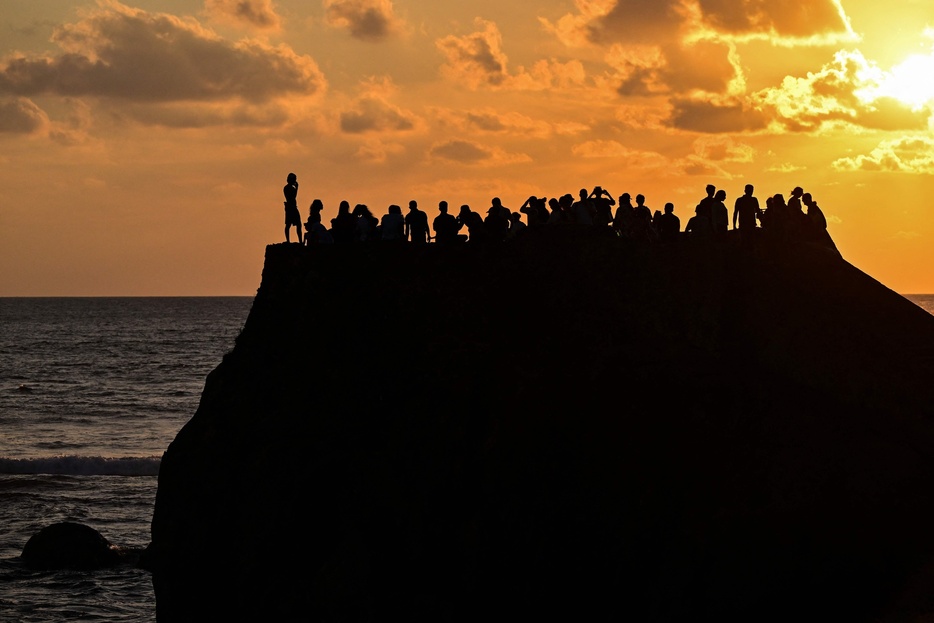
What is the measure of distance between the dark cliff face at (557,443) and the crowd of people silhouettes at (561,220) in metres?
0.65

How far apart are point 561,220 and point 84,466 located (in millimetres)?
36336

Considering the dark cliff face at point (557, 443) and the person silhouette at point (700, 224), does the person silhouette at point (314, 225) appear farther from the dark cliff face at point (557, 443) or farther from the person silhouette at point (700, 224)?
the person silhouette at point (700, 224)

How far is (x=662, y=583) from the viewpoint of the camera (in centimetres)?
2353

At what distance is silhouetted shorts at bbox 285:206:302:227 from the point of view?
29.8 meters

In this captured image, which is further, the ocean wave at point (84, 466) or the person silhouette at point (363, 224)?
the ocean wave at point (84, 466)

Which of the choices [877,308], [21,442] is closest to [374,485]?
[877,308]

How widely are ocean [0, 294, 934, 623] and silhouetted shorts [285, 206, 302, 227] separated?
42.2 feet

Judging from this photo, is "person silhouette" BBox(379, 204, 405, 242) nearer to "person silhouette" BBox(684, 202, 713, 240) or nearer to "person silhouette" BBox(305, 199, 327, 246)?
"person silhouette" BBox(305, 199, 327, 246)

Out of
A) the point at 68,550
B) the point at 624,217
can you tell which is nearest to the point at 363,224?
the point at 624,217

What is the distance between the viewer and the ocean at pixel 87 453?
3684cm

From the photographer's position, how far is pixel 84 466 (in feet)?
193

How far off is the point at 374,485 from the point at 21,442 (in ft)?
158

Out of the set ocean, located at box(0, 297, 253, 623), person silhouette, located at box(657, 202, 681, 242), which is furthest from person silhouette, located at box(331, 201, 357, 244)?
ocean, located at box(0, 297, 253, 623)

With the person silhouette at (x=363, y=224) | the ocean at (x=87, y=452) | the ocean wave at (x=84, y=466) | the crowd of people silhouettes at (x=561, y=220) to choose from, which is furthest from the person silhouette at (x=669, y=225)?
the ocean wave at (x=84, y=466)
